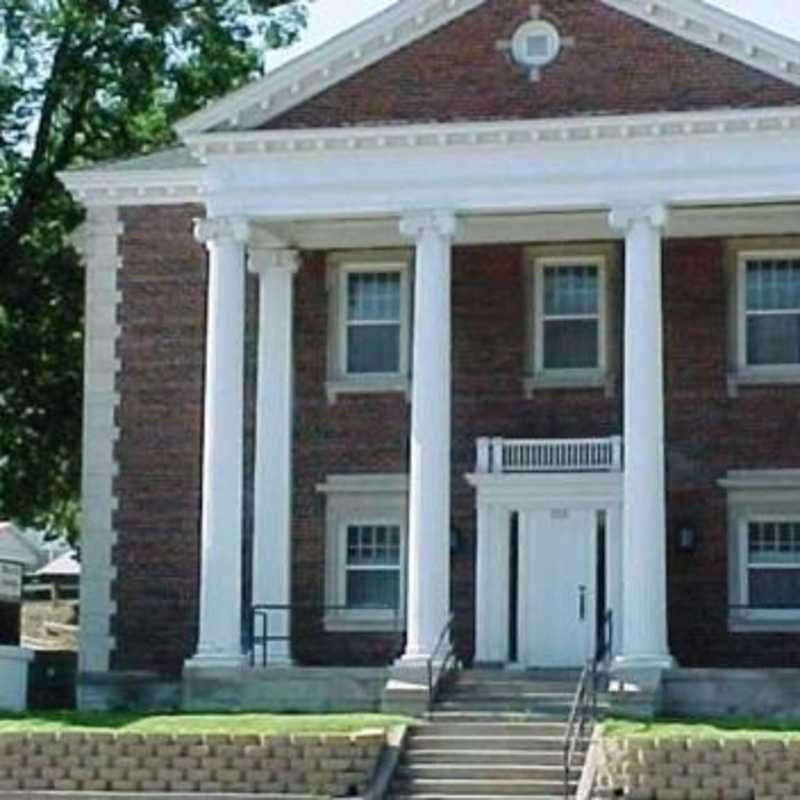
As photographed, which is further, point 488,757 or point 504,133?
point 504,133

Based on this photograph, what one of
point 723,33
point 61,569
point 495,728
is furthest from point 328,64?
point 61,569

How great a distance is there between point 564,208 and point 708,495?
196 inches

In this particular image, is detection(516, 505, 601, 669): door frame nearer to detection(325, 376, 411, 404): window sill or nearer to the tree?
detection(325, 376, 411, 404): window sill

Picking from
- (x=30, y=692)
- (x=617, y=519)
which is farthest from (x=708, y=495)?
(x=30, y=692)

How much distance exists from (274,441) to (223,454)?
1.98m

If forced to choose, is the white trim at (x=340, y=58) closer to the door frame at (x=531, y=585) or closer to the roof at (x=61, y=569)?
the door frame at (x=531, y=585)

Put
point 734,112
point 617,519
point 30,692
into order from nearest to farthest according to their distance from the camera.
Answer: point 734,112 < point 617,519 < point 30,692

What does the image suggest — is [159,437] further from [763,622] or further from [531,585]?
[763,622]

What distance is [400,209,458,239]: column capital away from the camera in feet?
114

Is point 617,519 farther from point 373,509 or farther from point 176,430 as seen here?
point 176,430

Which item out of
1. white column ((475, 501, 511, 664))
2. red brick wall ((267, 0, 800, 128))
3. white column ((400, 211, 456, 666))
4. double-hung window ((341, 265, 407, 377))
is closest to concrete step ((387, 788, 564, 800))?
white column ((400, 211, 456, 666))

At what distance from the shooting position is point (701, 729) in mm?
29703

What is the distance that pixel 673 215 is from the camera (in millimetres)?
35719

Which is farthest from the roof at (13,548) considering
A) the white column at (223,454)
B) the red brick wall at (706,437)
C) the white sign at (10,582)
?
the red brick wall at (706,437)
